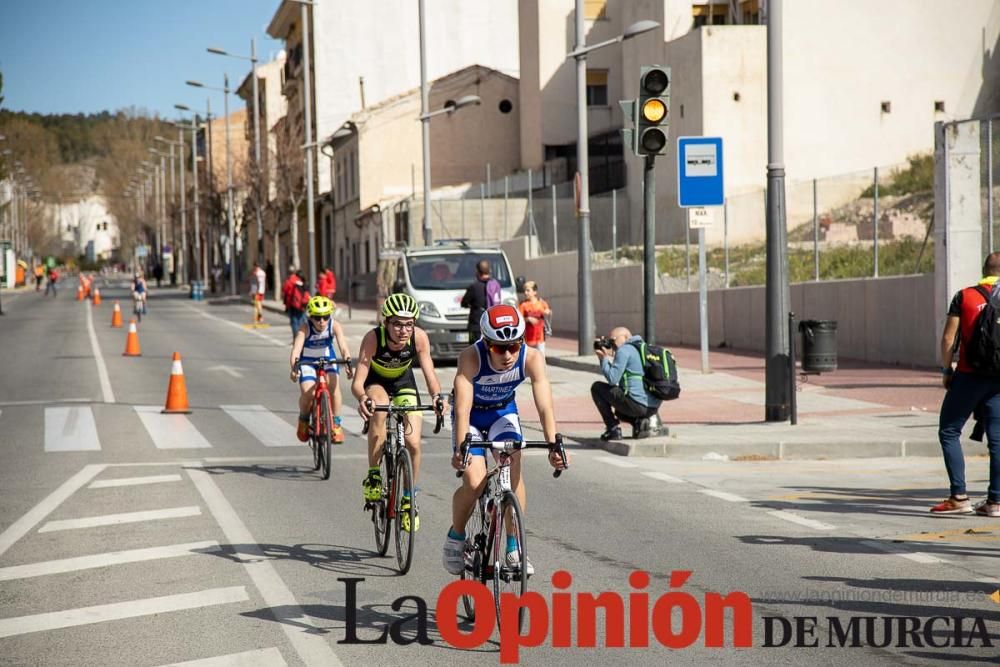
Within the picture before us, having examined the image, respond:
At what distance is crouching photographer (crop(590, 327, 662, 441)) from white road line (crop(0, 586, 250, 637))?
7.16 metres

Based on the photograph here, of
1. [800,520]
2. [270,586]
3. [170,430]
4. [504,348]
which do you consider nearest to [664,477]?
[800,520]

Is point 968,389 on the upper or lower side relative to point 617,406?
upper

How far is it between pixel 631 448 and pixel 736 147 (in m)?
30.3

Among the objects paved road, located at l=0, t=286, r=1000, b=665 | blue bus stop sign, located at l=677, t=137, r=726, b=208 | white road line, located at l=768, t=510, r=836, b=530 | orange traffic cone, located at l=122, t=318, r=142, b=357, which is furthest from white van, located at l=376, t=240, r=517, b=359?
white road line, located at l=768, t=510, r=836, b=530

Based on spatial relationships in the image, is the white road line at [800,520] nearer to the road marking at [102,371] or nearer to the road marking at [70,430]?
the road marking at [70,430]

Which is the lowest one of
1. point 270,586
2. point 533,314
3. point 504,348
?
point 270,586

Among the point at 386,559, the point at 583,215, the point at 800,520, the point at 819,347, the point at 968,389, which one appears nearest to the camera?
the point at 386,559

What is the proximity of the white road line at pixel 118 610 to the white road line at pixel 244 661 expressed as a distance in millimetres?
1105

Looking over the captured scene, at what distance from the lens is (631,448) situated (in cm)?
1453

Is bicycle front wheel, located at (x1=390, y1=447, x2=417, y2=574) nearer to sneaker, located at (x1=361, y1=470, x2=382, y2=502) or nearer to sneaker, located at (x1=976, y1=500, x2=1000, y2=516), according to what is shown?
sneaker, located at (x1=361, y1=470, x2=382, y2=502)

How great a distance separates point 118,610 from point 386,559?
75.4 inches

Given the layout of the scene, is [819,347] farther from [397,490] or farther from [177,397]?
[177,397]

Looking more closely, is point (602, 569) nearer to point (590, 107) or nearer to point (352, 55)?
point (590, 107)

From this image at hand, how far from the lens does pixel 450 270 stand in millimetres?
28312
